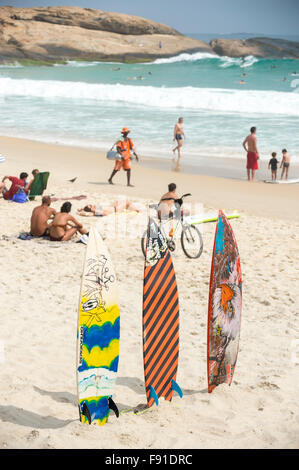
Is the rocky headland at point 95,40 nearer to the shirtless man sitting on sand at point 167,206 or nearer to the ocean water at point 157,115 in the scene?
the ocean water at point 157,115

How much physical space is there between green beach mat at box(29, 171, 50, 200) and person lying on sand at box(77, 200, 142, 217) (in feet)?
4.04

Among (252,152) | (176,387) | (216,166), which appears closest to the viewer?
(176,387)

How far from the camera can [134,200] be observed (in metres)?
11.8

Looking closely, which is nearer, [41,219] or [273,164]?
Answer: [41,219]

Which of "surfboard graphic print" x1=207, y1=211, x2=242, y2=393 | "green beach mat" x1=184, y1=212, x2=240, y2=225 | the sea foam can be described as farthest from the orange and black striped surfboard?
the sea foam

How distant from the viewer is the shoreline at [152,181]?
1204cm

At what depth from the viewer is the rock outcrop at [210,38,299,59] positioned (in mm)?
79688

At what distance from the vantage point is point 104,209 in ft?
34.6

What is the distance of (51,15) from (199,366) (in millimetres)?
88434

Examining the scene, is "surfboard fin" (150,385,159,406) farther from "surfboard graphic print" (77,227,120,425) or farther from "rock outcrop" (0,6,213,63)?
"rock outcrop" (0,6,213,63)

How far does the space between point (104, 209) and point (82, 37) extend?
76635 mm

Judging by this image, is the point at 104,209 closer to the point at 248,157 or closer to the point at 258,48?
the point at 248,157

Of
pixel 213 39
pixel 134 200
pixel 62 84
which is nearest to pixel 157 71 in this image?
pixel 62 84

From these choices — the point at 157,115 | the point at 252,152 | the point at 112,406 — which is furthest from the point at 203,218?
the point at 157,115
